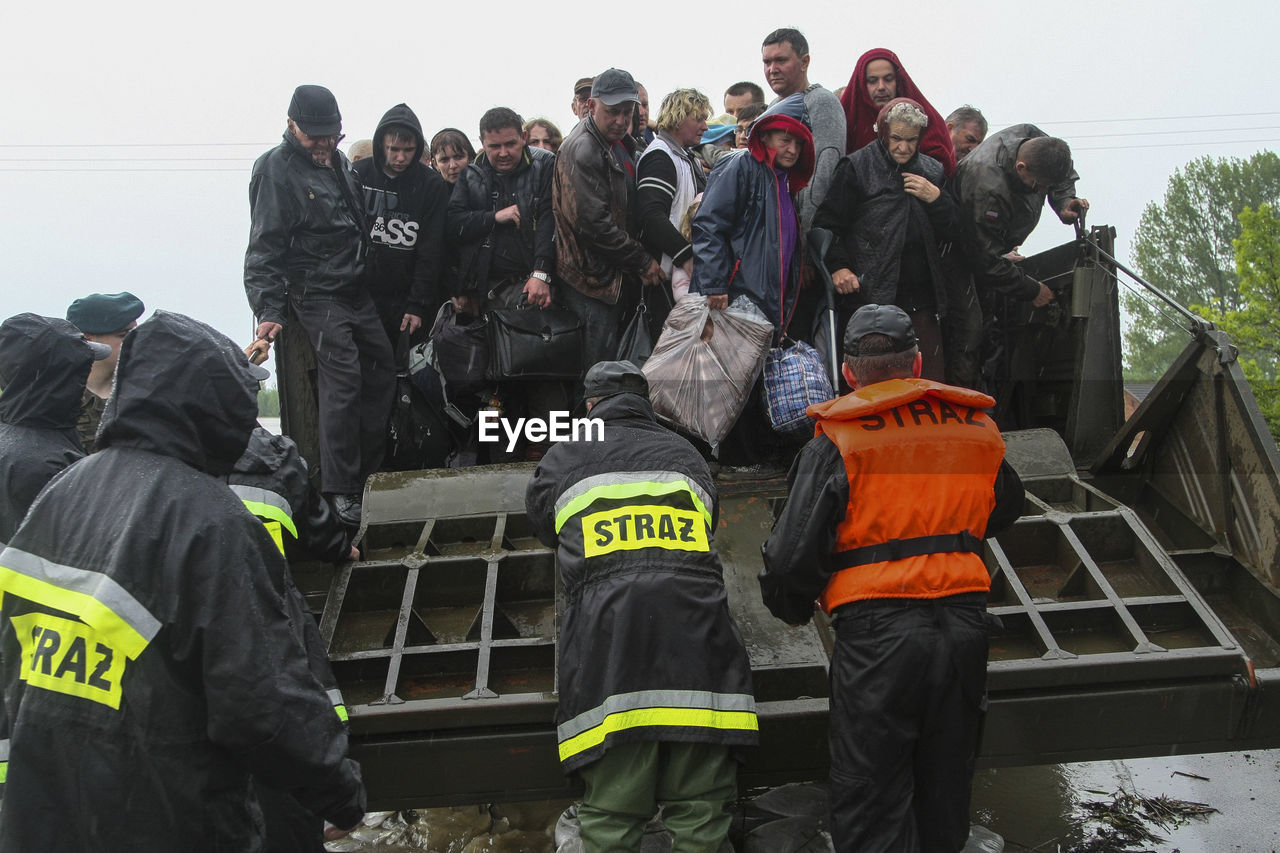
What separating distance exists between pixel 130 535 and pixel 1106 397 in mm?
4472

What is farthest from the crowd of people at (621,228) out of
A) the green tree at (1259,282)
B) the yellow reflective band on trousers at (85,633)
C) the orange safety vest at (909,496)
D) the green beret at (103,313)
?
the green tree at (1259,282)

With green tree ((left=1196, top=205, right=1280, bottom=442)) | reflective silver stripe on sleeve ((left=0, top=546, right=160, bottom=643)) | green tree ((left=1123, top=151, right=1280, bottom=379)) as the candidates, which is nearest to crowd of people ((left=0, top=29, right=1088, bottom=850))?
reflective silver stripe on sleeve ((left=0, top=546, right=160, bottom=643))

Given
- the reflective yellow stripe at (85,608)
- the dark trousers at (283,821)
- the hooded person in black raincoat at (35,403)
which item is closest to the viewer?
the reflective yellow stripe at (85,608)

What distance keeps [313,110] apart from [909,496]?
3.30m

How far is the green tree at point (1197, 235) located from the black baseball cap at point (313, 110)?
159 feet

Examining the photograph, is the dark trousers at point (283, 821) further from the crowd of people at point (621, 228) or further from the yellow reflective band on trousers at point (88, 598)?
the crowd of people at point (621, 228)

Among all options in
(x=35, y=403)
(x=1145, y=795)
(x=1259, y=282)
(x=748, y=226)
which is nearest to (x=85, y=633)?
(x=35, y=403)

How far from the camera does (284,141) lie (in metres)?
4.59

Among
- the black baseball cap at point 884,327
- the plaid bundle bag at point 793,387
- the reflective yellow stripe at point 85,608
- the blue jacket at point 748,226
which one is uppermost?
the blue jacket at point 748,226

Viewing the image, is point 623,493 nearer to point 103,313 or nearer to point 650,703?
point 650,703

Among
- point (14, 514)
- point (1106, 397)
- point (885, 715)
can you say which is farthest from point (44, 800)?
point (1106, 397)

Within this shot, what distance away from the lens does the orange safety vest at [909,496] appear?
2.70m

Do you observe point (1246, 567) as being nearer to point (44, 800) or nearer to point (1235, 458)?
point (1235, 458)

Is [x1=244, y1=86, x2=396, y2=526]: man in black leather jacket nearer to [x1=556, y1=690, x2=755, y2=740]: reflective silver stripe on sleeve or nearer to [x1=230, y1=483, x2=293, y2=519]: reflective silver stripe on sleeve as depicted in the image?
[x1=230, y1=483, x2=293, y2=519]: reflective silver stripe on sleeve
